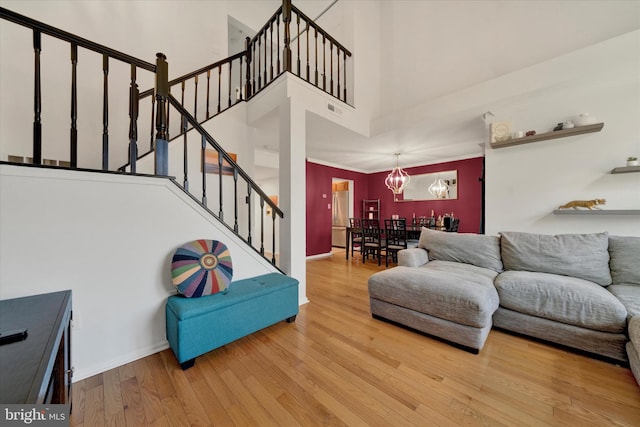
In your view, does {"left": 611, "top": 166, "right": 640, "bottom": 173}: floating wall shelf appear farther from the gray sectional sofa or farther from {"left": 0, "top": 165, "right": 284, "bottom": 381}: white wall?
{"left": 0, "top": 165, "right": 284, "bottom": 381}: white wall

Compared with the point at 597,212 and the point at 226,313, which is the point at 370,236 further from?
the point at 226,313

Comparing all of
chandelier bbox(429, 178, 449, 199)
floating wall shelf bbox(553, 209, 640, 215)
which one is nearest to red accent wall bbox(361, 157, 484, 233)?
chandelier bbox(429, 178, 449, 199)

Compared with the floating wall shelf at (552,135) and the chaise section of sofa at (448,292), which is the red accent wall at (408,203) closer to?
the floating wall shelf at (552,135)

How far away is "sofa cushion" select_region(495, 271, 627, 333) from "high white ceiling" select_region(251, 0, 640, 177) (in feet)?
6.92

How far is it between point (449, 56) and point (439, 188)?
110 inches

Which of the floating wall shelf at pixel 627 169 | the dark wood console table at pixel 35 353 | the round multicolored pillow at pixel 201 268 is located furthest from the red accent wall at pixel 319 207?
the floating wall shelf at pixel 627 169

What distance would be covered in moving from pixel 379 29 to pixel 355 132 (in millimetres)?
2362

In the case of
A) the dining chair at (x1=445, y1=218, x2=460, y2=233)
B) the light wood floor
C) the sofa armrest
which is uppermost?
the dining chair at (x1=445, y1=218, x2=460, y2=233)

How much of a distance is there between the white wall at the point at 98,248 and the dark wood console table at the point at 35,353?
0.29m

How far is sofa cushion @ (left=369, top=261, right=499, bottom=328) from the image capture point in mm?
1774

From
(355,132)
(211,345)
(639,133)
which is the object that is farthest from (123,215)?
(639,133)

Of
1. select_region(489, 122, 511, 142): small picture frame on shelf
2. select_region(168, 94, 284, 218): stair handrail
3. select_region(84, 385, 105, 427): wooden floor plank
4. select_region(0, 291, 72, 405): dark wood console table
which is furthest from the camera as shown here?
select_region(489, 122, 511, 142): small picture frame on shelf

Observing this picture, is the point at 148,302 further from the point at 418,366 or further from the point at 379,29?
the point at 379,29

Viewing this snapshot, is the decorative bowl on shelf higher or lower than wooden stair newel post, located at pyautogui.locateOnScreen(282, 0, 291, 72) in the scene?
lower
